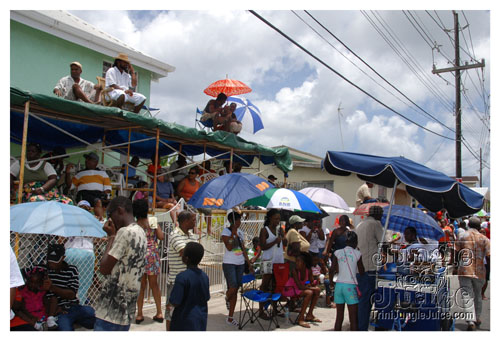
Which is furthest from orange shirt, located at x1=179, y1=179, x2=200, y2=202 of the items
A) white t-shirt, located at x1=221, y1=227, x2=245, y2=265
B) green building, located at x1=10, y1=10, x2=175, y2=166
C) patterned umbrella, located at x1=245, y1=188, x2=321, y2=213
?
white t-shirt, located at x1=221, y1=227, x2=245, y2=265

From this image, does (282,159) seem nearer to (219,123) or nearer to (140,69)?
(219,123)

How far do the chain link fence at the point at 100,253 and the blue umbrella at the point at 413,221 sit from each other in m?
3.09

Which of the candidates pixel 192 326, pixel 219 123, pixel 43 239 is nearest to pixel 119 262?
pixel 192 326

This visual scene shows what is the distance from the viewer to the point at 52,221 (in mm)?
5102

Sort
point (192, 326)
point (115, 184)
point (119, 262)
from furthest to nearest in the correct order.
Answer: point (115, 184) < point (192, 326) < point (119, 262)

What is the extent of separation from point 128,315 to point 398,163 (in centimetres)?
429

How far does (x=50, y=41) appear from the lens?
11383mm

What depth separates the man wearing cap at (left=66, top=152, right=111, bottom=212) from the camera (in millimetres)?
8258

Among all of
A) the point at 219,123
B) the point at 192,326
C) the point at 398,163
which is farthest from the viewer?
the point at 219,123

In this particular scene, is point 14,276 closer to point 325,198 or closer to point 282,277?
point 282,277

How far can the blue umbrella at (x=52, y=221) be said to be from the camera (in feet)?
16.5

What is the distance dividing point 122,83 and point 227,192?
4244 millimetres

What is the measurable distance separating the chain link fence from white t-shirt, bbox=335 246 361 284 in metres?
2.81

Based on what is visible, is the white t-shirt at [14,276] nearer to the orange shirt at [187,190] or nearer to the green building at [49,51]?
the orange shirt at [187,190]
